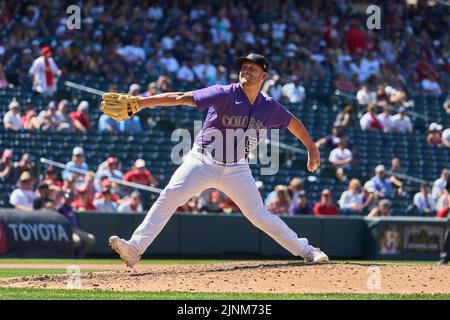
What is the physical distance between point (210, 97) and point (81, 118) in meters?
10.6

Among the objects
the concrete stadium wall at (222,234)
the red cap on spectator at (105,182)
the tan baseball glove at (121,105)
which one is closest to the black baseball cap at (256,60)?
the tan baseball glove at (121,105)

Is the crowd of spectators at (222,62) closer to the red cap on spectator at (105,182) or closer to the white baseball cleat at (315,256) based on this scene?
the red cap on spectator at (105,182)

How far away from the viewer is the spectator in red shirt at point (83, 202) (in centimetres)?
1797

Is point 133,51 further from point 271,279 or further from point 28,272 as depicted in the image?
point 271,279

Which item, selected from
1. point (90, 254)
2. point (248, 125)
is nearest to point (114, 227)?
point (90, 254)

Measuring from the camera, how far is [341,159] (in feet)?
71.8

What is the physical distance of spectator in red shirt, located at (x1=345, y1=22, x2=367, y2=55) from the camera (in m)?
26.6

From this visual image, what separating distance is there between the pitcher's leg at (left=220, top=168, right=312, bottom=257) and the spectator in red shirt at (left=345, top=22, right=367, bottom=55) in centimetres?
1673

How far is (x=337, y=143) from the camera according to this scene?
72.9ft

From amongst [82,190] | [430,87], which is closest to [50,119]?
[82,190]

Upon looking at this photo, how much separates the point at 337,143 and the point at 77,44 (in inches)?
222

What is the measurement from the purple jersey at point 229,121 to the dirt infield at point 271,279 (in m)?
1.11

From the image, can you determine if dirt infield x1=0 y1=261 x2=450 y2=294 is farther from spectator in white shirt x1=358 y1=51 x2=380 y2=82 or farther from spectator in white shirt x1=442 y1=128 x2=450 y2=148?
spectator in white shirt x1=358 y1=51 x2=380 y2=82

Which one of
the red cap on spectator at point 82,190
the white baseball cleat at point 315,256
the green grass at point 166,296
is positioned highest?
the red cap on spectator at point 82,190
